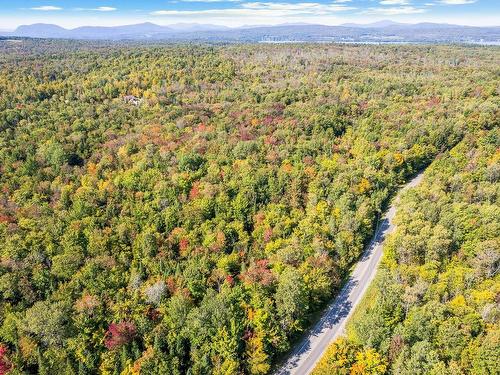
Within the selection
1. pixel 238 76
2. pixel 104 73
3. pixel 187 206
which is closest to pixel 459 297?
pixel 187 206

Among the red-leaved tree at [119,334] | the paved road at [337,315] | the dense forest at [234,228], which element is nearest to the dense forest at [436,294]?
the dense forest at [234,228]

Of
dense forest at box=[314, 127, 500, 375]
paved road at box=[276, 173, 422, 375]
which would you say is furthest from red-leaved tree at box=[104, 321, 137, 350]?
dense forest at box=[314, 127, 500, 375]

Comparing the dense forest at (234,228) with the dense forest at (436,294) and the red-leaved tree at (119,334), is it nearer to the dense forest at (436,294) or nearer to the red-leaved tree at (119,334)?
the red-leaved tree at (119,334)

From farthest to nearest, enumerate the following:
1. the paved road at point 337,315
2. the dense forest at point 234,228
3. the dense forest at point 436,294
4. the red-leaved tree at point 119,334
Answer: the paved road at point 337,315 → the red-leaved tree at point 119,334 → the dense forest at point 234,228 → the dense forest at point 436,294

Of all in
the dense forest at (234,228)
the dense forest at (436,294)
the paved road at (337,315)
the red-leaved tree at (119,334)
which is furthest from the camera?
the paved road at (337,315)

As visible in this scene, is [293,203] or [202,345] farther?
[293,203]

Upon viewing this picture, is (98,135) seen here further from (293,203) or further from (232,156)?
(293,203)
